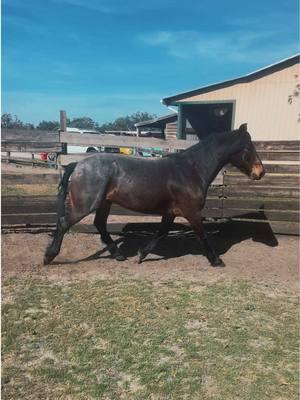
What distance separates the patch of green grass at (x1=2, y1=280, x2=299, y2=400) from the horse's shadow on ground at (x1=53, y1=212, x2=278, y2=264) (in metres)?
1.63

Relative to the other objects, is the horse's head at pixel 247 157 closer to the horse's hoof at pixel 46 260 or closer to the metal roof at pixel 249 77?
the horse's hoof at pixel 46 260

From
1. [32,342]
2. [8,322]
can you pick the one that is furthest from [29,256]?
[32,342]

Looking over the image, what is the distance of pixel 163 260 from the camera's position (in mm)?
5637

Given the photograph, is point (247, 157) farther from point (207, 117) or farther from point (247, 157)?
point (207, 117)

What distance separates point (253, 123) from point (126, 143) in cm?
958

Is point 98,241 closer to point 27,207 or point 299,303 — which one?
point 27,207

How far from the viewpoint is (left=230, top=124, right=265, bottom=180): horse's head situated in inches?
215

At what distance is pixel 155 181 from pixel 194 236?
6.19 ft

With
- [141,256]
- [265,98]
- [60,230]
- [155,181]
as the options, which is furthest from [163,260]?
[265,98]

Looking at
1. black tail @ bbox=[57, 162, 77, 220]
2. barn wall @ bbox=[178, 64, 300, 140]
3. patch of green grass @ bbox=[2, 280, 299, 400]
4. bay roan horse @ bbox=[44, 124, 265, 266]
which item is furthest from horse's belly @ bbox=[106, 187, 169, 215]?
barn wall @ bbox=[178, 64, 300, 140]

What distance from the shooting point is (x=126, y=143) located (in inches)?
329

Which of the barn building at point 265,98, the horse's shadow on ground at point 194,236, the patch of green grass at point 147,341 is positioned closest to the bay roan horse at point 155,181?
the horse's shadow on ground at point 194,236

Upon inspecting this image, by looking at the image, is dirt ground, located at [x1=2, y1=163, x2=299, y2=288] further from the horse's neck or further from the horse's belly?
the horse's neck

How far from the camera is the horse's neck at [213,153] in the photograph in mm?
5391
